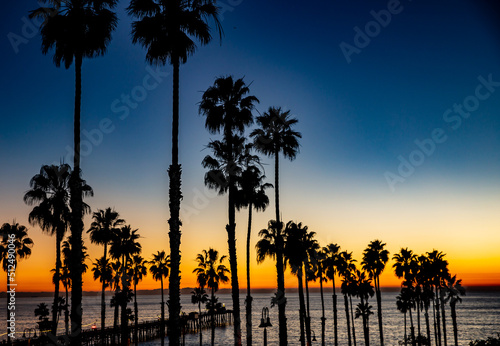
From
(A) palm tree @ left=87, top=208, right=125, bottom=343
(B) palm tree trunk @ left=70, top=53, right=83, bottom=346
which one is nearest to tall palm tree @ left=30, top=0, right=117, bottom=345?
(B) palm tree trunk @ left=70, top=53, right=83, bottom=346

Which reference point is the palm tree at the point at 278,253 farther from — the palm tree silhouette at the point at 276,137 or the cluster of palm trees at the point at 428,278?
the cluster of palm trees at the point at 428,278

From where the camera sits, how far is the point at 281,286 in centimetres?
3403

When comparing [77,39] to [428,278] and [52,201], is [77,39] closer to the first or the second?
[52,201]

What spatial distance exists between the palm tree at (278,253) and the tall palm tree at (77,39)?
62.6ft

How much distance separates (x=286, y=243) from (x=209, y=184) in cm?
1636

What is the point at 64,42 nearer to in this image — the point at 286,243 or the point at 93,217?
the point at 286,243

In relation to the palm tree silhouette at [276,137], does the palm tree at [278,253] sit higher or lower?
lower

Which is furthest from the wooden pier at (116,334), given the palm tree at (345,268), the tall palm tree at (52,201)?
the palm tree at (345,268)

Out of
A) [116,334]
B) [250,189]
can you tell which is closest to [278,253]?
[250,189]

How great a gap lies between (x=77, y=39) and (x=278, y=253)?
2242 centimetres

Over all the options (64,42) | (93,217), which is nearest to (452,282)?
(93,217)

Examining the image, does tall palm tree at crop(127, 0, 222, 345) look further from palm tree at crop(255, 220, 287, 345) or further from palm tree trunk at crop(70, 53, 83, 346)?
palm tree at crop(255, 220, 287, 345)

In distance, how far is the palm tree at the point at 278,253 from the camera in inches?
1326

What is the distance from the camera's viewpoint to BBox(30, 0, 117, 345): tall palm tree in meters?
17.8
